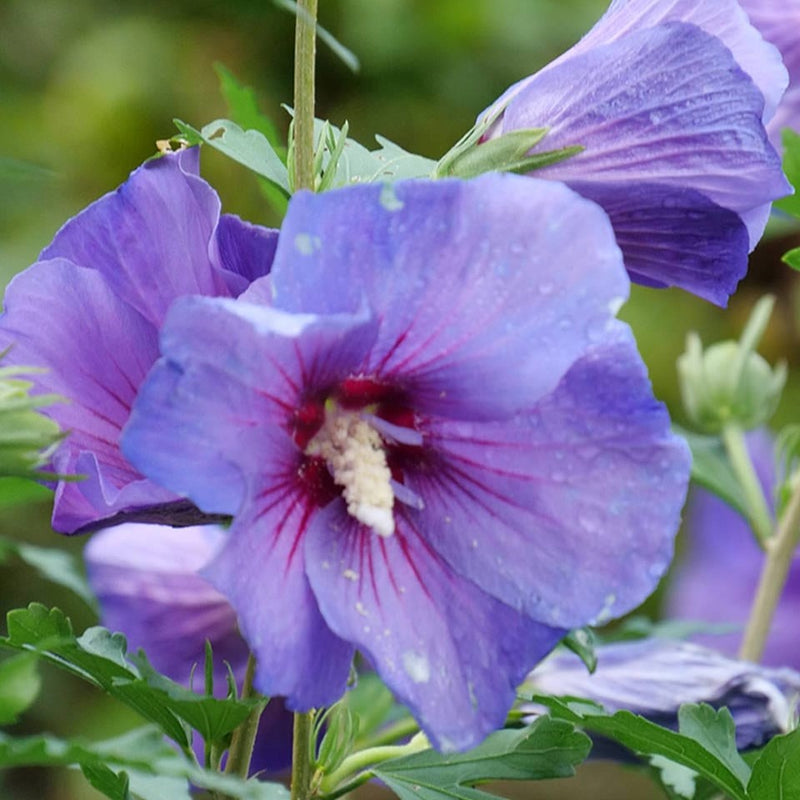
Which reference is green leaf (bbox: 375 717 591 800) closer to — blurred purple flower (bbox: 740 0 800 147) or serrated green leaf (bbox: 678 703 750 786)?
serrated green leaf (bbox: 678 703 750 786)

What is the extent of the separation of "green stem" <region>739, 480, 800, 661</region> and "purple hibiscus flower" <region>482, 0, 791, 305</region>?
338 millimetres

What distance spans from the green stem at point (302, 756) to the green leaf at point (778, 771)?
180mm

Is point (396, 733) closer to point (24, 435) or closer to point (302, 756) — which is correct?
point (302, 756)

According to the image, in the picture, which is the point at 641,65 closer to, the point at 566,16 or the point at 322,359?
the point at 322,359

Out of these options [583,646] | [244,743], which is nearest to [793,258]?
[583,646]

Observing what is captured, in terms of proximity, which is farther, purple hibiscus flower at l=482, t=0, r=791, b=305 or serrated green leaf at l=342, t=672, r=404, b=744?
serrated green leaf at l=342, t=672, r=404, b=744

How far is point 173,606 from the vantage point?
0.78 meters

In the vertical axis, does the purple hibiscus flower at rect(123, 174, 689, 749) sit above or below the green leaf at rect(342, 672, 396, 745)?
above

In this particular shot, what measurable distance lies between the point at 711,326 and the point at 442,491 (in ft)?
5.93

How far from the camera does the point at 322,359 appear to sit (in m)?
0.48

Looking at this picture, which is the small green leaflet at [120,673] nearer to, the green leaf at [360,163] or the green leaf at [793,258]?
the green leaf at [360,163]

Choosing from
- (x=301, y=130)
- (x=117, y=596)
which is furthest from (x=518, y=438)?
(x=117, y=596)

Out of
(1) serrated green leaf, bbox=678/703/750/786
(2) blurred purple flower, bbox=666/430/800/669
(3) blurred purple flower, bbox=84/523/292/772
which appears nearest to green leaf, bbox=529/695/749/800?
(1) serrated green leaf, bbox=678/703/750/786

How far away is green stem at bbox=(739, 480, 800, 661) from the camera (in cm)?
85
